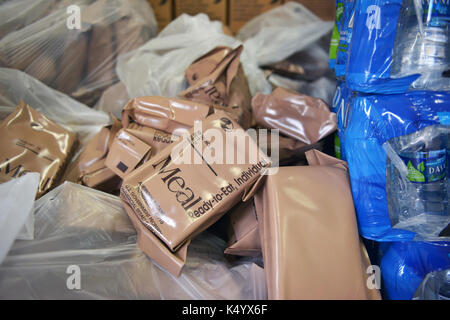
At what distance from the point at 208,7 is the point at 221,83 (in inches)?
34.2

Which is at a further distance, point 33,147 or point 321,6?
point 321,6

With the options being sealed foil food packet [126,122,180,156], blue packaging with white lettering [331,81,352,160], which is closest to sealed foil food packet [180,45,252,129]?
sealed foil food packet [126,122,180,156]

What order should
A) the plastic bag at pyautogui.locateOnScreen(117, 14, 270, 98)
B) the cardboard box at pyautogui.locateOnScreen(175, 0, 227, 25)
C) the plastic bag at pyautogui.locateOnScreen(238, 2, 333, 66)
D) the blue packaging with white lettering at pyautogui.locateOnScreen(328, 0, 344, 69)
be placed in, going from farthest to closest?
the cardboard box at pyautogui.locateOnScreen(175, 0, 227, 25)
the plastic bag at pyautogui.locateOnScreen(238, 2, 333, 66)
the plastic bag at pyautogui.locateOnScreen(117, 14, 270, 98)
the blue packaging with white lettering at pyautogui.locateOnScreen(328, 0, 344, 69)

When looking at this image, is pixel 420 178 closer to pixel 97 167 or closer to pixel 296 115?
pixel 296 115

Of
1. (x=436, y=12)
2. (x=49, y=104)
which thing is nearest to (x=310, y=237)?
(x=436, y=12)

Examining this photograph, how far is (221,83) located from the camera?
1090mm

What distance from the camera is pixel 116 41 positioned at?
134 centimetres

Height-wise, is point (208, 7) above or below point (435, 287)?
above

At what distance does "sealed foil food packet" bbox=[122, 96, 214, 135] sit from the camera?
3.01 feet

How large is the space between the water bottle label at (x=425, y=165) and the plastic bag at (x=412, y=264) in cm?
18

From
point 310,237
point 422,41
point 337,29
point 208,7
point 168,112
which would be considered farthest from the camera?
point 208,7

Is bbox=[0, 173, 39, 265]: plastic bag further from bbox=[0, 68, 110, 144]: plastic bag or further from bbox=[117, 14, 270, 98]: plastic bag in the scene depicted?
bbox=[117, 14, 270, 98]: plastic bag

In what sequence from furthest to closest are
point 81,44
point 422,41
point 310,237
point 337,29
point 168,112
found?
point 81,44 < point 337,29 < point 168,112 < point 422,41 < point 310,237

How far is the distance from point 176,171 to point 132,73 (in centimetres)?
72
